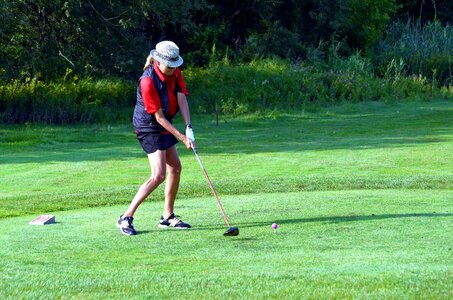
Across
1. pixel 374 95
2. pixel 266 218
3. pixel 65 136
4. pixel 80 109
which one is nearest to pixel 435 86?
pixel 374 95

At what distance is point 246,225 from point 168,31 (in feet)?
94.3

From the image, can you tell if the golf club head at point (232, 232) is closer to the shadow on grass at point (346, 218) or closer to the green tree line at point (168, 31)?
the shadow on grass at point (346, 218)

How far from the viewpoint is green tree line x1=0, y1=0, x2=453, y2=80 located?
33062mm

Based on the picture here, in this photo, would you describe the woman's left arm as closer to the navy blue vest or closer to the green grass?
the navy blue vest

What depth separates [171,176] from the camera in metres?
10.8

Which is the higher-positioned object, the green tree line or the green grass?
the green tree line

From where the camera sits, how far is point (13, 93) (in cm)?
3241

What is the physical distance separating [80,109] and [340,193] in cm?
2020

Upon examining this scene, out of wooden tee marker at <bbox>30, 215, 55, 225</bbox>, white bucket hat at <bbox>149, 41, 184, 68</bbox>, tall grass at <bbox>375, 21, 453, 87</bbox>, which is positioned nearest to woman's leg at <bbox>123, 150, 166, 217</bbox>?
white bucket hat at <bbox>149, 41, 184, 68</bbox>

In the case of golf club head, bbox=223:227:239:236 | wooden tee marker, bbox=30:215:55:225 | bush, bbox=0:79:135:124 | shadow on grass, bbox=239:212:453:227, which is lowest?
bush, bbox=0:79:135:124

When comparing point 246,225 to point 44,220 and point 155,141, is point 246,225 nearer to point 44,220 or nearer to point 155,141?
point 155,141

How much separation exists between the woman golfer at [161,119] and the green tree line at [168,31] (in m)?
22.2

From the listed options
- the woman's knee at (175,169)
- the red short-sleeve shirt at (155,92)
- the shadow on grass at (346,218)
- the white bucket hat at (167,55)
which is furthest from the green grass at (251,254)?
the white bucket hat at (167,55)

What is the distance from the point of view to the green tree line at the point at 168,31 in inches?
1302
